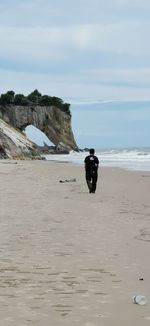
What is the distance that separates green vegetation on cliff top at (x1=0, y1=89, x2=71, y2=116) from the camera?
115125 mm

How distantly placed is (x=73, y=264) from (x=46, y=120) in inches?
4342

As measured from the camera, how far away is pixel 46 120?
116750mm

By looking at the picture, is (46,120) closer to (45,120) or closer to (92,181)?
(45,120)

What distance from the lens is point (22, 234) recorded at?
9.53 meters

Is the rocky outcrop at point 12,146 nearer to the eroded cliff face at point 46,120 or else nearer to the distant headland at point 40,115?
the distant headland at point 40,115

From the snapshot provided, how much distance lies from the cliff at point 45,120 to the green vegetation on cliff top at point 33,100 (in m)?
1.31

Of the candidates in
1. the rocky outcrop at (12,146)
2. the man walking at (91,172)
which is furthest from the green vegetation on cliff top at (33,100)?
the man walking at (91,172)

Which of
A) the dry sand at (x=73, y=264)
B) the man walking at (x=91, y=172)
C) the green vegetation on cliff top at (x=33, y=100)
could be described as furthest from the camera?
the green vegetation on cliff top at (x=33, y=100)

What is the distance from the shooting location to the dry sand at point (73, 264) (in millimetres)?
4957

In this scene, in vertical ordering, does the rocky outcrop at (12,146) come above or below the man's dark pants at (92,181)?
above

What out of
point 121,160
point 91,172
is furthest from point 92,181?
point 121,160

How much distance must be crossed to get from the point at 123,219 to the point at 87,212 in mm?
1464

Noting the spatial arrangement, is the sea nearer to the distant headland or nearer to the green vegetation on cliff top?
the distant headland

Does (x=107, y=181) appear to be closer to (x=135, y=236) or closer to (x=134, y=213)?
(x=134, y=213)
